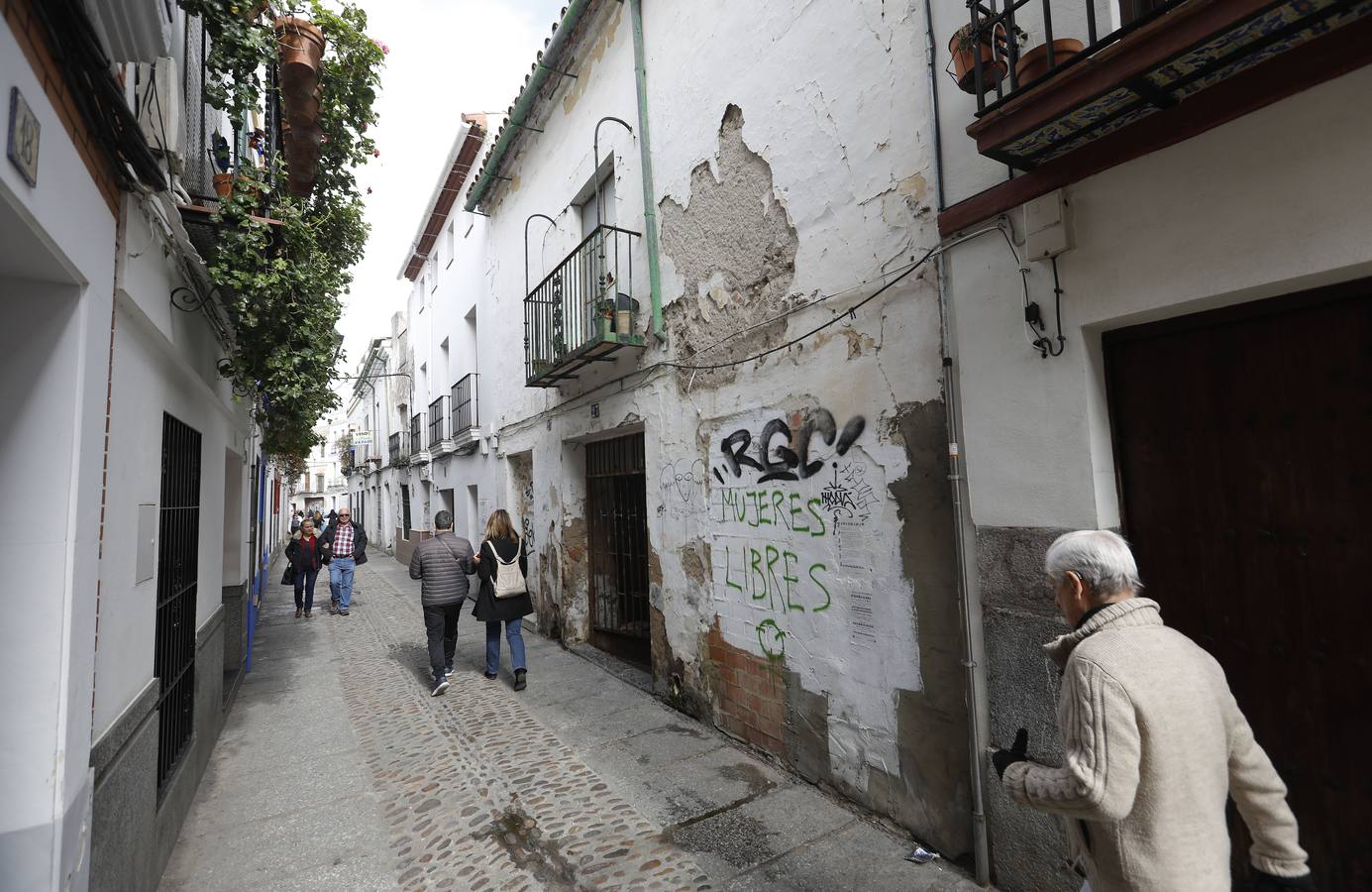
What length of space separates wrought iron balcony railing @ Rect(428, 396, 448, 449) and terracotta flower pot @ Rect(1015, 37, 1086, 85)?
1208 cm

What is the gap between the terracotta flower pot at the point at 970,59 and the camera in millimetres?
2615

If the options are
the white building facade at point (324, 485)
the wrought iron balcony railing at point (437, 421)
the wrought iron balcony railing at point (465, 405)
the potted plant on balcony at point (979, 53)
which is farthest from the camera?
the white building facade at point (324, 485)

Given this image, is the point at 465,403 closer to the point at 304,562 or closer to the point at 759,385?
the point at 304,562

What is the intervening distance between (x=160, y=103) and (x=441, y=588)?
171 inches

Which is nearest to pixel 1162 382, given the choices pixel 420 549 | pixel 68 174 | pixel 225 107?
pixel 68 174

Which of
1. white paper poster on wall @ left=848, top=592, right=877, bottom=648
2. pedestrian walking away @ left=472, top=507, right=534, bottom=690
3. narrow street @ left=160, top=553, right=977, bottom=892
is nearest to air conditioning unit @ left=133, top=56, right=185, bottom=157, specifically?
narrow street @ left=160, top=553, right=977, bottom=892

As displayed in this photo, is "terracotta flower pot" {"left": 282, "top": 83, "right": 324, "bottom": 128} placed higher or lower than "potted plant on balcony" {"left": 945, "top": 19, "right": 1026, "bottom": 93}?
higher

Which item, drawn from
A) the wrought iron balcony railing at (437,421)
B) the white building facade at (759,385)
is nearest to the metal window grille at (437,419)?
the wrought iron balcony railing at (437,421)

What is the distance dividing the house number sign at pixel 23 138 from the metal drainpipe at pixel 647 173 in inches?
162

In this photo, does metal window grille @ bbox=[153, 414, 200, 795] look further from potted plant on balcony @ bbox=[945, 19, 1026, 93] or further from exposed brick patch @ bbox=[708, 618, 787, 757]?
potted plant on balcony @ bbox=[945, 19, 1026, 93]

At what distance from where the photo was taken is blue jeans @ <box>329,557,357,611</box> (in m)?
10.4

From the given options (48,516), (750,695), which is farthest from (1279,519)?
(48,516)

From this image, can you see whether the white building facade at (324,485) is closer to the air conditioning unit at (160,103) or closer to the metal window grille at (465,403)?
the metal window grille at (465,403)

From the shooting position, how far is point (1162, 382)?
2.53 metres
